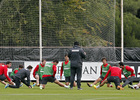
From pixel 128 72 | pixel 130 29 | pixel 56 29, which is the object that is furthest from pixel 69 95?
pixel 130 29

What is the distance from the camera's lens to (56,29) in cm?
2781

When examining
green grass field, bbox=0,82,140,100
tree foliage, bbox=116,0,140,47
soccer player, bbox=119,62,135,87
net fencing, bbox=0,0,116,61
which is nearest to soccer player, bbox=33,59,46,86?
soccer player, bbox=119,62,135,87

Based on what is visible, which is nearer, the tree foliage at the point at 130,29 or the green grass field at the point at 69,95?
the green grass field at the point at 69,95

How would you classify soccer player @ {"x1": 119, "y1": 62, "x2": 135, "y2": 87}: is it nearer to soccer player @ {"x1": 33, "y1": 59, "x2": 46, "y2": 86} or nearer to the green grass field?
the green grass field

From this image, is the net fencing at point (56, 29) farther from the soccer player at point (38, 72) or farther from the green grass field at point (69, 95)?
the green grass field at point (69, 95)

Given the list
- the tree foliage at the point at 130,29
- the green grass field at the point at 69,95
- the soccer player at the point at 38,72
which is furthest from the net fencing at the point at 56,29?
the tree foliage at the point at 130,29

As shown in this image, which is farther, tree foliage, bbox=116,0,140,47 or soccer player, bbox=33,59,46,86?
tree foliage, bbox=116,0,140,47

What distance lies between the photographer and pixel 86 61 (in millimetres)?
27609

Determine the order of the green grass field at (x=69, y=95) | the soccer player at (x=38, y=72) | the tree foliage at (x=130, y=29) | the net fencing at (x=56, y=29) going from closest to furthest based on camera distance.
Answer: the green grass field at (x=69, y=95) < the soccer player at (x=38, y=72) < the net fencing at (x=56, y=29) < the tree foliage at (x=130, y=29)

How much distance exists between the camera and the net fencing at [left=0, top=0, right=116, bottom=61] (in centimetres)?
2752

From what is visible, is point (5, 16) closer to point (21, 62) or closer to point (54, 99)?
point (21, 62)

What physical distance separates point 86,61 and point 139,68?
123 inches

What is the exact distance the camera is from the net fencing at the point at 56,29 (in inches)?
1083

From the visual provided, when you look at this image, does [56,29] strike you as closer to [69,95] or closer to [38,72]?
[38,72]
